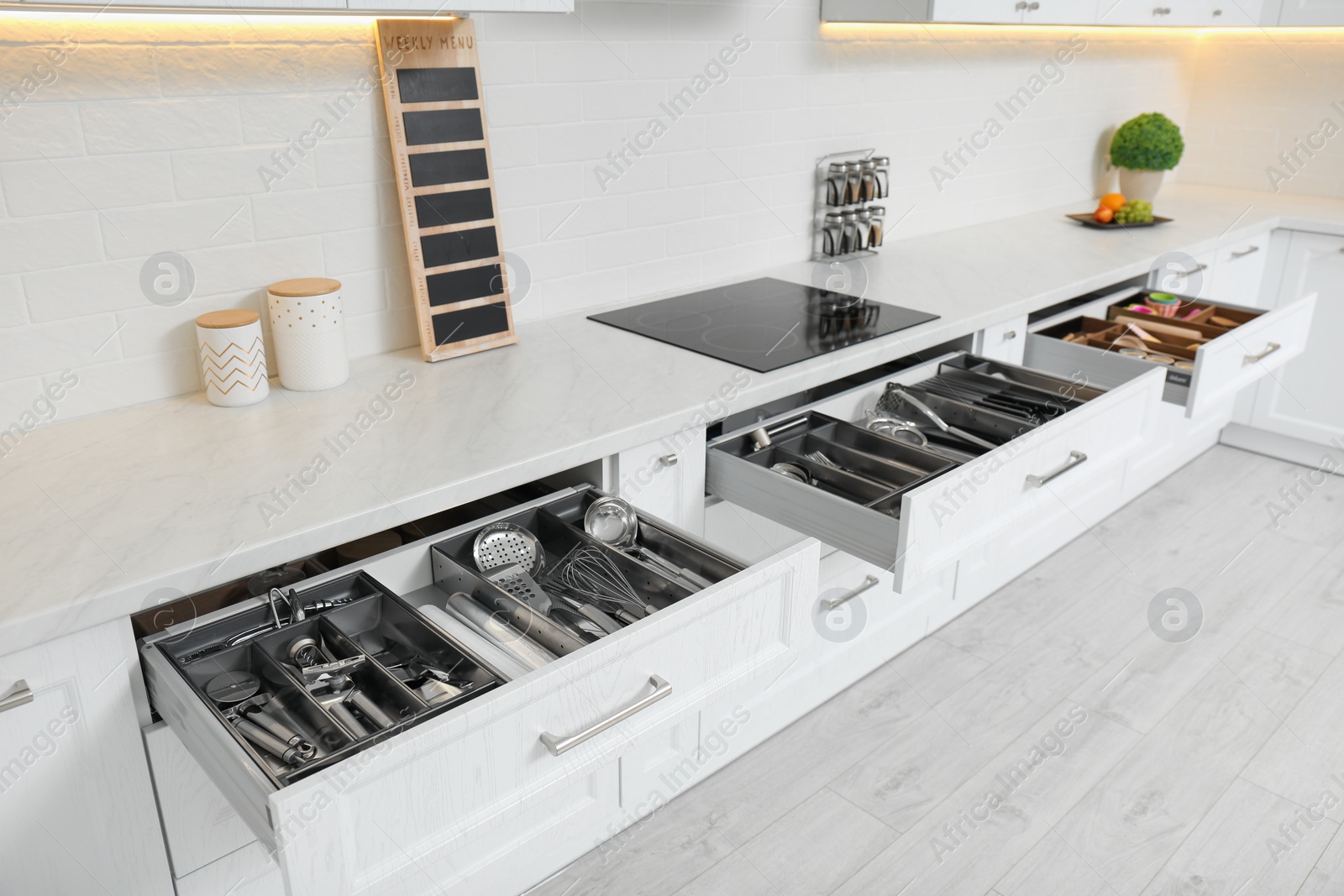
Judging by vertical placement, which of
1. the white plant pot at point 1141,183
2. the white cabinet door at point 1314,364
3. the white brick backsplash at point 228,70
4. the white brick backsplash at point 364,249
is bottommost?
the white cabinet door at point 1314,364

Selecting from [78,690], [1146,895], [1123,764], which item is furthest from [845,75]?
[78,690]

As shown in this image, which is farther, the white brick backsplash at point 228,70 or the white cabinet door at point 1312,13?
the white cabinet door at point 1312,13

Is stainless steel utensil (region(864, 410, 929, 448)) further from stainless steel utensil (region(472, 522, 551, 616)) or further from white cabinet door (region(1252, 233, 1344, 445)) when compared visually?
white cabinet door (region(1252, 233, 1344, 445))

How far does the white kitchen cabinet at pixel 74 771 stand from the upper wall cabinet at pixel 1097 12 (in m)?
2.01

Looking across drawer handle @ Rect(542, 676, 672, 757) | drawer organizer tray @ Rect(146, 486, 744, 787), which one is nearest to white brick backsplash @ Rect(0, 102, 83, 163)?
drawer organizer tray @ Rect(146, 486, 744, 787)

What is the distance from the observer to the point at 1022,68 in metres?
3.09

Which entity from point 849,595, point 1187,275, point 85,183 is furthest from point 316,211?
point 1187,275

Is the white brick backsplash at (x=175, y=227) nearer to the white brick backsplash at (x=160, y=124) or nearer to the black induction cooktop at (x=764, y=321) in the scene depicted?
the white brick backsplash at (x=160, y=124)

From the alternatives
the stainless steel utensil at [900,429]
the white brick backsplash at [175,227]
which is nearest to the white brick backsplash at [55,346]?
the white brick backsplash at [175,227]

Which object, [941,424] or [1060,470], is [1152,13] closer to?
[941,424]

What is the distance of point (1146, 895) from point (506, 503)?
4.16ft

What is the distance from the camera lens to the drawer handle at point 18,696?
3.55 ft

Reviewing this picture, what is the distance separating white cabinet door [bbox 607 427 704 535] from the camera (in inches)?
64.2

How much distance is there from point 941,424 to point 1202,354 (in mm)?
622
